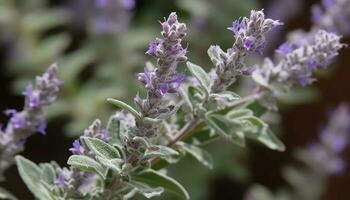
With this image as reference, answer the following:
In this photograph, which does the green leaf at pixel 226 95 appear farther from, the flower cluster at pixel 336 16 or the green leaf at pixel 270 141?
the flower cluster at pixel 336 16

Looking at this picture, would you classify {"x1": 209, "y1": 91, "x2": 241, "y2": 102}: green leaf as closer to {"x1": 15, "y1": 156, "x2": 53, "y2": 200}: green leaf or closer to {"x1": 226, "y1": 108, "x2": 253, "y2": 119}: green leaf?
{"x1": 226, "y1": 108, "x2": 253, "y2": 119}: green leaf

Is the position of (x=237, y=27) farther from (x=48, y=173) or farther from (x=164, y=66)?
(x=48, y=173)

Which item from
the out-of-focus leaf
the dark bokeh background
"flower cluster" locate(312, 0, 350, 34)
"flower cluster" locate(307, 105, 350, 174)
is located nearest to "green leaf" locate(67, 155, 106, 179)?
"flower cluster" locate(312, 0, 350, 34)

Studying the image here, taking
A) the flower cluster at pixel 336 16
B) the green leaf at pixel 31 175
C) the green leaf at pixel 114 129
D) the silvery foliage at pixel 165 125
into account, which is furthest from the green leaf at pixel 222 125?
the flower cluster at pixel 336 16

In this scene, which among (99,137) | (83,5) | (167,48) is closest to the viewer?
(167,48)

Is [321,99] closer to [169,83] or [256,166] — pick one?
[256,166]

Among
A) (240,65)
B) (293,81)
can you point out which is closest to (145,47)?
(293,81)

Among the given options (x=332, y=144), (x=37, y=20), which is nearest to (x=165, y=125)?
(x=332, y=144)
